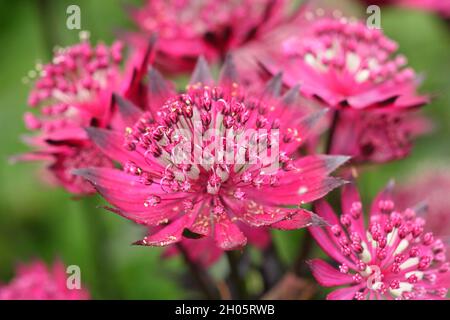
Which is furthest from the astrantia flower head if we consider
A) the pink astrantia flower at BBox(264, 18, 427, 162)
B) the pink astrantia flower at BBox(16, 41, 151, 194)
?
the pink astrantia flower at BBox(16, 41, 151, 194)

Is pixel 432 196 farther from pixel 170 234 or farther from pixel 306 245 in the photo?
pixel 170 234

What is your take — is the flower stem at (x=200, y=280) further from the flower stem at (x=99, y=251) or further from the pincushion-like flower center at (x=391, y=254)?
the flower stem at (x=99, y=251)

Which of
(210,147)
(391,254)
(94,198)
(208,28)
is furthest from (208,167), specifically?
(94,198)

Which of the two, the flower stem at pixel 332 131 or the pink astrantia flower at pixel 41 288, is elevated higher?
the flower stem at pixel 332 131

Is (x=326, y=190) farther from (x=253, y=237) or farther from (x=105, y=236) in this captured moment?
(x=105, y=236)

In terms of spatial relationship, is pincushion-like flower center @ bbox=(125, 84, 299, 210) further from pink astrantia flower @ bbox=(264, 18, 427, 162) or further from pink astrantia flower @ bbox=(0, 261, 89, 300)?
pink astrantia flower @ bbox=(0, 261, 89, 300)

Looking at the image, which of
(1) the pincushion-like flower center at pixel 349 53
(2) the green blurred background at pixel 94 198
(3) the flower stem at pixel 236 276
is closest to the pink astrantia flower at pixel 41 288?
(2) the green blurred background at pixel 94 198
